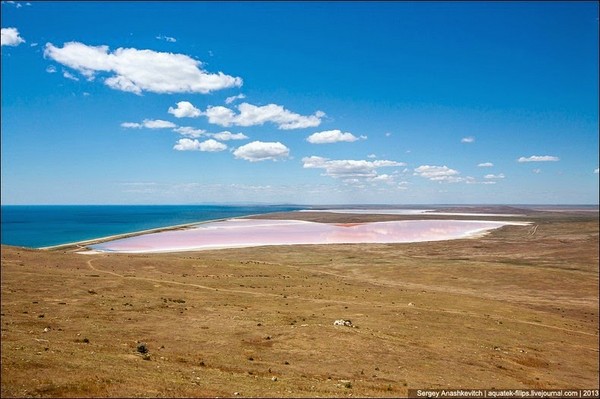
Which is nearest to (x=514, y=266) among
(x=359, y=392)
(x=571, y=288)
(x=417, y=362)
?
(x=571, y=288)

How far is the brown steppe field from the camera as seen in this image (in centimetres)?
2786

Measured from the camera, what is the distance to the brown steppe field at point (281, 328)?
91.4ft

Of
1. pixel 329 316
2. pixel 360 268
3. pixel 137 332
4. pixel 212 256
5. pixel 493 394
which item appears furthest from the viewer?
pixel 212 256

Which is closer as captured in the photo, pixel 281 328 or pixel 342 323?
pixel 281 328

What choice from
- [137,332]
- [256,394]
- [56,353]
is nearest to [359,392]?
[256,394]

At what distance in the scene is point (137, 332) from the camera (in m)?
41.2

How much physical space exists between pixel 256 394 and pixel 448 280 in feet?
230

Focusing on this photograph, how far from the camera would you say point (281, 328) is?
148ft

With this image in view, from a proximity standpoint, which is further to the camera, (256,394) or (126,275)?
(126,275)

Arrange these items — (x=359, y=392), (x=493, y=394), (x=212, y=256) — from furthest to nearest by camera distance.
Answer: (x=212, y=256) < (x=493, y=394) < (x=359, y=392)

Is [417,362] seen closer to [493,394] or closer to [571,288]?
[493,394]

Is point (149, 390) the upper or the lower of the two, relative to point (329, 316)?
upper

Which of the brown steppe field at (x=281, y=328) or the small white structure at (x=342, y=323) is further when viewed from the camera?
the small white structure at (x=342, y=323)

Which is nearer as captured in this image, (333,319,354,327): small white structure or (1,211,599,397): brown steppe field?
(1,211,599,397): brown steppe field
